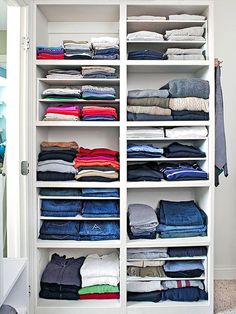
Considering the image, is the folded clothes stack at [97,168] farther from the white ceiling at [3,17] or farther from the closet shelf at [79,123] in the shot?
the white ceiling at [3,17]

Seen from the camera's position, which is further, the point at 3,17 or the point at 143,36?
the point at 3,17

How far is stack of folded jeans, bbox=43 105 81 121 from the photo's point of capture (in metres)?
A: 2.25

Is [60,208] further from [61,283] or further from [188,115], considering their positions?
[188,115]

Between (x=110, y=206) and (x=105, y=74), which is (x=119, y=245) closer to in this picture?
(x=110, y=206)

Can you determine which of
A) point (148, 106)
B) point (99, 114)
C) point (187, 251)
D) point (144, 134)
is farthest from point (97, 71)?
point (187, 251)

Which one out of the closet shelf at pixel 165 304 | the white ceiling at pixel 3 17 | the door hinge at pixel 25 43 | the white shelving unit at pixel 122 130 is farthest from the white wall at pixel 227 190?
the white ceiling at pixel 3 17

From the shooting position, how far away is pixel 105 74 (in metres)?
2.24

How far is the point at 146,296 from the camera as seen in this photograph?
226 centimetres

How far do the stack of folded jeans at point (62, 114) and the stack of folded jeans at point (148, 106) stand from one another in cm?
35

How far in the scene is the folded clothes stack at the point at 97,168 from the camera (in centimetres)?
223

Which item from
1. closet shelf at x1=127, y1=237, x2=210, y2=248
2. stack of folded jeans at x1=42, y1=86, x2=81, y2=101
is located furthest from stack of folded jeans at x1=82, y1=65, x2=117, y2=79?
closet shelf at x1=127, y1=237, x2=210, y2=248

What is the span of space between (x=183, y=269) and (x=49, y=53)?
1676mm

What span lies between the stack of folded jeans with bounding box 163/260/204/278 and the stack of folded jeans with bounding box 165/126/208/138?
2.81 feet

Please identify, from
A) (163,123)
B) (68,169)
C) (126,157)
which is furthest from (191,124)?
(68,169)
